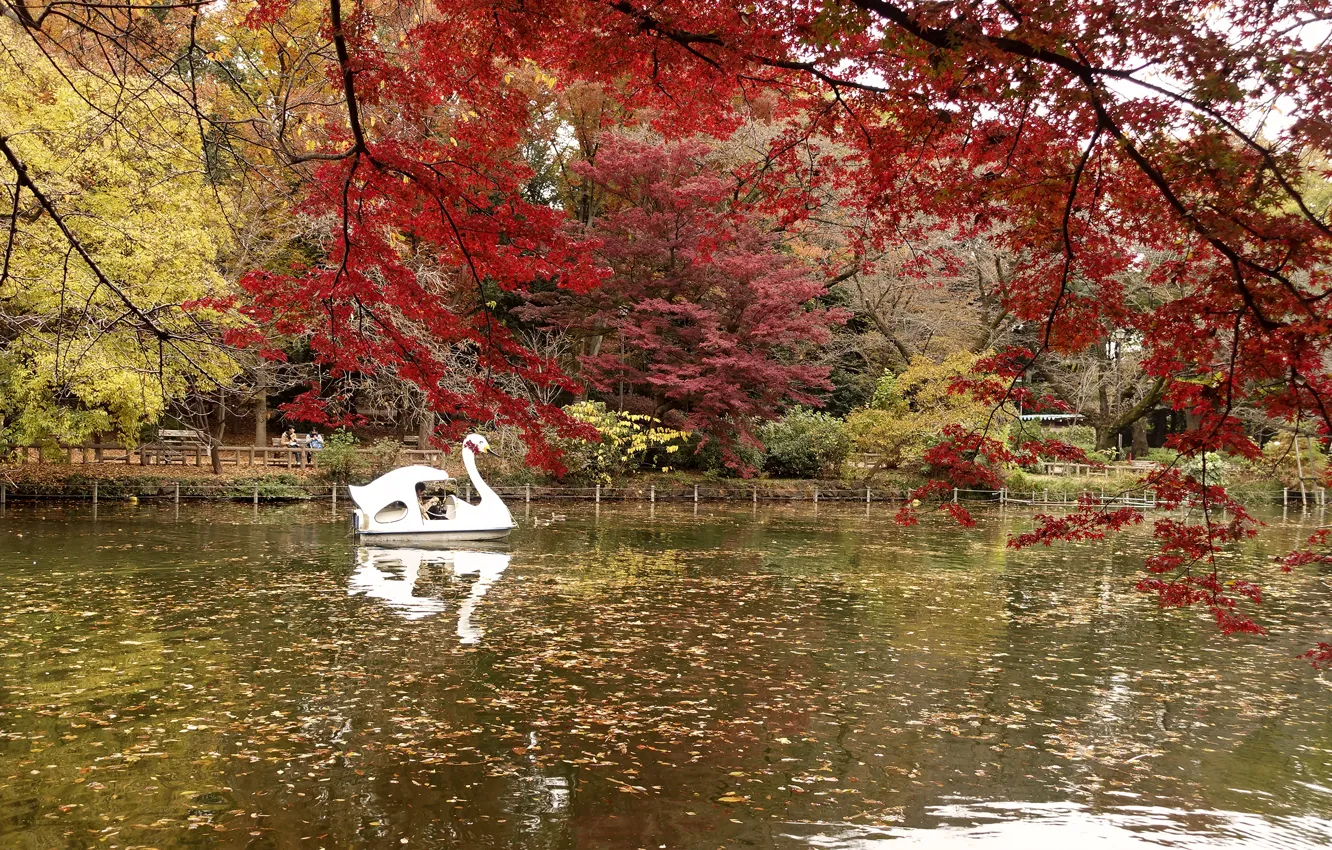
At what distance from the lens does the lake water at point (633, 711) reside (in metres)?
4.63

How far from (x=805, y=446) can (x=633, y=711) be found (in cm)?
2027

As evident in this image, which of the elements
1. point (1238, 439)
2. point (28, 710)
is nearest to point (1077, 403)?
point (1238, 439)

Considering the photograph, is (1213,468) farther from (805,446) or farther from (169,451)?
(169,451)

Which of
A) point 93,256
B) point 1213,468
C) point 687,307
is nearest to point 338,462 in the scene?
point 93,256

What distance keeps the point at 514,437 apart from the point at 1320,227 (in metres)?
21.0

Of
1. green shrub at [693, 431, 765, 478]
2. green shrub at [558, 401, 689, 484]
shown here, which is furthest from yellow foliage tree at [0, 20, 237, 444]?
green shrub at [693, 431, 765, 478]

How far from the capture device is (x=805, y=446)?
2612 cm

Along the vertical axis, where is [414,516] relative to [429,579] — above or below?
above

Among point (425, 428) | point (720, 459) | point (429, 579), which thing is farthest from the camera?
point (720, 459)

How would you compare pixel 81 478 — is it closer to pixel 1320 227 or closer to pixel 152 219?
pixel 152 219

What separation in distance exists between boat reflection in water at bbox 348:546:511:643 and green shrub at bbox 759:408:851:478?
13.5 meters

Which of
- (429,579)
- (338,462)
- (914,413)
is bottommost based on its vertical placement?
(429,579)

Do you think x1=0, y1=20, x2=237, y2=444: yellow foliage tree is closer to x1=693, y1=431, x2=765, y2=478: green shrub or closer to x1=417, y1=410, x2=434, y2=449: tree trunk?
x1=417, y1=410, x2=434, y2=449: tree trunk

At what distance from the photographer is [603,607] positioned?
9.80m
